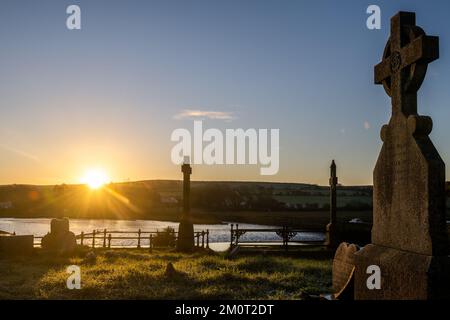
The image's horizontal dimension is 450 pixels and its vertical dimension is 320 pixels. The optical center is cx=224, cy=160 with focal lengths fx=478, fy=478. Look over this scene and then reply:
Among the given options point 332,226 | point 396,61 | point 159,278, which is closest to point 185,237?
point 332,226

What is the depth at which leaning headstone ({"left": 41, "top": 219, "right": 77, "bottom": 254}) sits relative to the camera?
63.2ft

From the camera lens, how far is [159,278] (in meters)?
12.9

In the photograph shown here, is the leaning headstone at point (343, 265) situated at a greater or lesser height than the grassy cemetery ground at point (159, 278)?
greater

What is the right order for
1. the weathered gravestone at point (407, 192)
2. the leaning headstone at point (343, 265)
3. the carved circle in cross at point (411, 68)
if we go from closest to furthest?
1. the weathered gravestone at point (407, 192)
2. the carved circle in cross at point (411, 68)
3. the leaning headstone at point (343, 265)

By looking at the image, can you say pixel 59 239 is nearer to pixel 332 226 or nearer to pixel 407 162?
pixel 332 226

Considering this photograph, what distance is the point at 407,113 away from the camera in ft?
23.5

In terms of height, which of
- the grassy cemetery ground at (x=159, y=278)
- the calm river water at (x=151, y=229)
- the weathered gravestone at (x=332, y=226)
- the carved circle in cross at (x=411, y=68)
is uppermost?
the carved circle in cross at (x=411, y=68)

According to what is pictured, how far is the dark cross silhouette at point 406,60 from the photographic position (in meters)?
6.84

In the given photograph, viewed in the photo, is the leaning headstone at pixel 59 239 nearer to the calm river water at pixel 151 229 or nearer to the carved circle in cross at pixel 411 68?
the calm river water at pixel 151 229

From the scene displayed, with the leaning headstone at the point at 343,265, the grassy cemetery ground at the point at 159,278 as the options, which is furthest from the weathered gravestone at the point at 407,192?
the grassy cemetery ground at the point at 159,278

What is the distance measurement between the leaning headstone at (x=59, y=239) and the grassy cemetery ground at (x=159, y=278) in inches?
49.9

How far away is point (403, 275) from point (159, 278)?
7.83 meters
